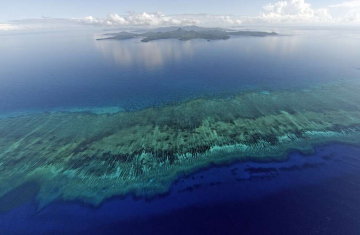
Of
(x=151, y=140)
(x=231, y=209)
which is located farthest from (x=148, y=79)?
(x=231, y=209)

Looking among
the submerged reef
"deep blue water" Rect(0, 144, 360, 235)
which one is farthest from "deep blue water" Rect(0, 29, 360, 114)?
"deep blue water" Rect(0, 144, 360, 235)

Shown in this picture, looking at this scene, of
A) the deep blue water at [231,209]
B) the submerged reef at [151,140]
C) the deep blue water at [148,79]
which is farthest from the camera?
the deep blue water at [148,79]

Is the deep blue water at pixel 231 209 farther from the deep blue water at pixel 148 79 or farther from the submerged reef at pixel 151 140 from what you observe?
the deep blue water at pixel 148 79

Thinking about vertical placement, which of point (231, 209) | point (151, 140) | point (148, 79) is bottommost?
point (231, 209)

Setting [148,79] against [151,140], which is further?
[148,79]

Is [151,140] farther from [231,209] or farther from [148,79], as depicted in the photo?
[148,79]

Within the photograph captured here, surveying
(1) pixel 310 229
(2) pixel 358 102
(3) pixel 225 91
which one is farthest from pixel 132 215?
(2) pixel 358 102

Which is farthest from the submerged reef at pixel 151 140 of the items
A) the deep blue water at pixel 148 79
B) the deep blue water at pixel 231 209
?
the deep blue water at pixel 148 79

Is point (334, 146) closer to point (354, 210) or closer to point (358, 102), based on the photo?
point (354, 210)
